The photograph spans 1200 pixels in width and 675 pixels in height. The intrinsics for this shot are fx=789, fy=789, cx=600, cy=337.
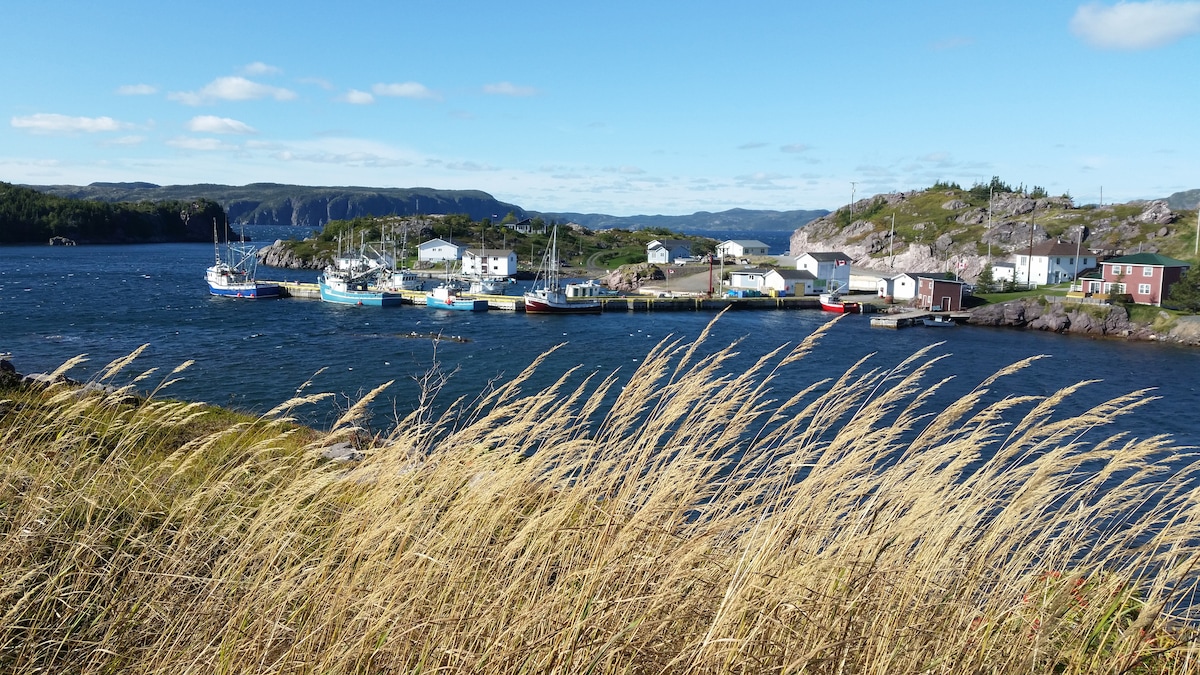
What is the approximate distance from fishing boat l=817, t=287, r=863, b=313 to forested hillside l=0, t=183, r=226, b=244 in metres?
139

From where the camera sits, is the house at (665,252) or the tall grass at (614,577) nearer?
A: the tall grass at (614,577)

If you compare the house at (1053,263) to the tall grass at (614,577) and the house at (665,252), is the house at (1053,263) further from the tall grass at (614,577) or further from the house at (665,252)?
the tall grass at (614,577)

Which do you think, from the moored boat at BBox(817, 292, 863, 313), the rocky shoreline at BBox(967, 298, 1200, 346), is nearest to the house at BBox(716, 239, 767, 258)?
the moored boat at BBox(817, 292, 863, 313)

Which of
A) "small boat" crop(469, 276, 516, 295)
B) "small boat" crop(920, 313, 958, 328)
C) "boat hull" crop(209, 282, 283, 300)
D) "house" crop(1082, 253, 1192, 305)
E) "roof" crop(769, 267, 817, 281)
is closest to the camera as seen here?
"house" crop(1082, 253, 1192, 305)

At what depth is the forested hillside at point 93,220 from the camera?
14638 cm

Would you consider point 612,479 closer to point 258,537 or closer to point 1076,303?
point 258,537

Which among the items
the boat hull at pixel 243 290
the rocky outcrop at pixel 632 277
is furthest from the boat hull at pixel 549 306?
the boat hull at pixel 243 290

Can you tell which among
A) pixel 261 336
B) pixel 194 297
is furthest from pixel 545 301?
pixel 194 297

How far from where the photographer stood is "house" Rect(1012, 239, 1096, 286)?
76.2 meters

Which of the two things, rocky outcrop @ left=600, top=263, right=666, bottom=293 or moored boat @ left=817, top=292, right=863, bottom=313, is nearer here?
moored boat @ left=817, top=292, right=863, bottom=313

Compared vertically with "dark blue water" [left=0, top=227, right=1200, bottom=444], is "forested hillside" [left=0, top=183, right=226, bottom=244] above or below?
above

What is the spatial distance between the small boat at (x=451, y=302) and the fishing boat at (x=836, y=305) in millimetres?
29325

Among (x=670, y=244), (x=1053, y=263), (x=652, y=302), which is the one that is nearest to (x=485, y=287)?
(x=652, y=302)

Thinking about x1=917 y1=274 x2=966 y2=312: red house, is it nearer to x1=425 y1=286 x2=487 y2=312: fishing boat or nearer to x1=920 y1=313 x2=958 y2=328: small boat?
x1=920 y1=313 x2=958 y2=328: small boat
